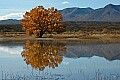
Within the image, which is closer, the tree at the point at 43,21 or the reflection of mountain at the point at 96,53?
the reflection of mountain at the point at 96,53

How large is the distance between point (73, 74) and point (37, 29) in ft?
142

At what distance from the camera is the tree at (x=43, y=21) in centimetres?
5928

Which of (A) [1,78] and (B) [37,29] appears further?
(B) [37,29]

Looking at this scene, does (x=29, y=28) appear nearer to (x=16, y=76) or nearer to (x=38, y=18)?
(x=38, y=18)

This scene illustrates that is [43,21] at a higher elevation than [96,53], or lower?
higher

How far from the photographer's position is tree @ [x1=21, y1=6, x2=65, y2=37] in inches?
2334

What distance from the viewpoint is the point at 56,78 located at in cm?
1505

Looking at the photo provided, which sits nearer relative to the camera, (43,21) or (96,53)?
(96,53)

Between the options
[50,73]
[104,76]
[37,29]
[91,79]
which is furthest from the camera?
[37,29]

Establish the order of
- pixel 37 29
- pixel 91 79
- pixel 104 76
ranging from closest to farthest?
pixel 91 79, pixel 104 76, pixel 37 29

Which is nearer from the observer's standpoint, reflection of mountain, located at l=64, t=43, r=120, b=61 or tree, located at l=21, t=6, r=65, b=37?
reflection of mountain, located at l=64, t=43, r=120, b=61

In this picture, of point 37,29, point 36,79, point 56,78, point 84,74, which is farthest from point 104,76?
point 37,29

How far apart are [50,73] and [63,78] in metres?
1.88

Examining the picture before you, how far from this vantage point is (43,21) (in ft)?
196
